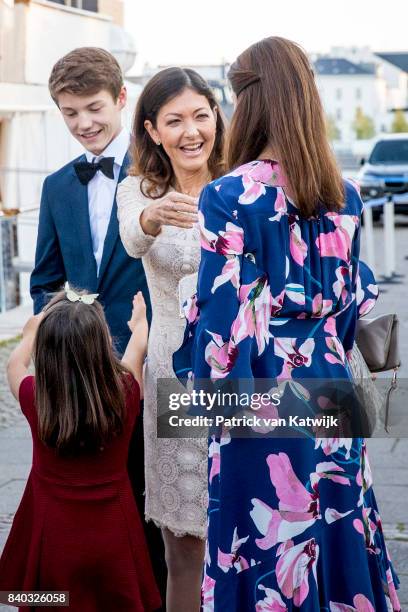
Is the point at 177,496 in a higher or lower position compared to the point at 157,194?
lower

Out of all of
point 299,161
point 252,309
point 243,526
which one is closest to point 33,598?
point 243,526

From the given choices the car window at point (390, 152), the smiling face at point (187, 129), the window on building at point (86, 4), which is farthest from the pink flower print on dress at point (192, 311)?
the car window at point (390, 152)

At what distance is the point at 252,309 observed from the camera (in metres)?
2.82

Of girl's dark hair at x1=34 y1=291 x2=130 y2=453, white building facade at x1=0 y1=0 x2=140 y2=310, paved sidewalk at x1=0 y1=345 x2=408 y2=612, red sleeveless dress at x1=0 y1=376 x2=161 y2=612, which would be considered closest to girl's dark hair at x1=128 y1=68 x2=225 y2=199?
girl's dark hair at x1=34 y1=291 x2=130 y2=453

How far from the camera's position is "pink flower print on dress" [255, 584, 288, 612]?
2.91 m

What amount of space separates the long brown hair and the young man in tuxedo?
1070mm

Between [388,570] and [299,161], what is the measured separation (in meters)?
1.15

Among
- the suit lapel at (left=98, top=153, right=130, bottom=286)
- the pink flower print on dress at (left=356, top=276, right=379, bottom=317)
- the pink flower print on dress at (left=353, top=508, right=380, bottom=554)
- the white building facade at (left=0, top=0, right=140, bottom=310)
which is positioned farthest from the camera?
the white building facade at (left=0, top=0, right=140, bottom=310)

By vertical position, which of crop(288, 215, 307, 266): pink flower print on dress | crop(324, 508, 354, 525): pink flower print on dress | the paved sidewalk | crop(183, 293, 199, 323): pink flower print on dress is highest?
crop(288, 215, 307, 266): pink flower print on dress

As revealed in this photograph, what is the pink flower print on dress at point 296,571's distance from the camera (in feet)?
9.56

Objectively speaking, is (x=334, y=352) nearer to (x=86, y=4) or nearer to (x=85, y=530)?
(x=85, y=530)

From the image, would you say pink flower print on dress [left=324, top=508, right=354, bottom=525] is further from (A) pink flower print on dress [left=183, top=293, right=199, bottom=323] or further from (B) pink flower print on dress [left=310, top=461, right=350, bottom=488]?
(A) pink flower print on dress [left=183, top=293, right=199, bottom=323]

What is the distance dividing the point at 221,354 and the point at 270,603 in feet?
2.14

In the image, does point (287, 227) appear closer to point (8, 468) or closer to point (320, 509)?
point (320, 509)
